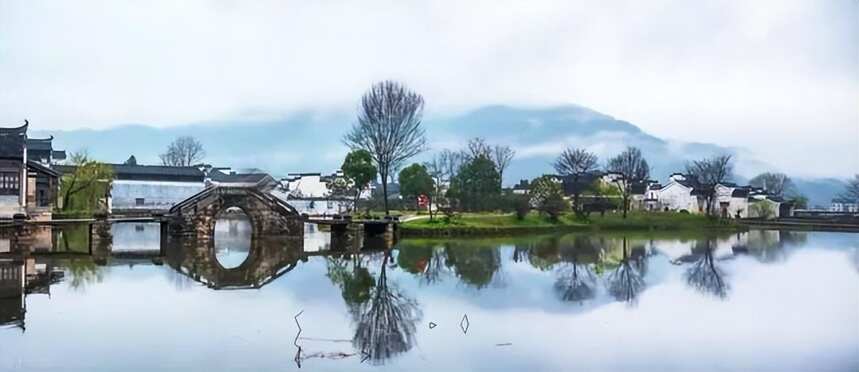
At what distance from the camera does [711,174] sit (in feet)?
153

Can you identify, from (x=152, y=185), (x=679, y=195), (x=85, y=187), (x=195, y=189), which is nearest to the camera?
(x=85, y=187)

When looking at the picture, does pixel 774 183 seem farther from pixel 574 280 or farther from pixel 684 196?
pixel 574 280

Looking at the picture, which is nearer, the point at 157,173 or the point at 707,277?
the point at 707,277

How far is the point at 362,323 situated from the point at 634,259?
11.2 metres

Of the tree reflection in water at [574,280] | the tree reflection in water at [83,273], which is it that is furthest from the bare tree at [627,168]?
the tree reflection in water at [83,273]

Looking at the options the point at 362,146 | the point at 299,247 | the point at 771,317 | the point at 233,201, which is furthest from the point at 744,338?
the point at 362,146

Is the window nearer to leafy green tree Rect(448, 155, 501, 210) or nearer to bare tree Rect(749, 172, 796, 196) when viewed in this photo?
leafy green tree Rect(448, 155, 501, 210)

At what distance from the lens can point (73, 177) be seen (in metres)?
28.5

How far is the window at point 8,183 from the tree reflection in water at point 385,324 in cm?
1680

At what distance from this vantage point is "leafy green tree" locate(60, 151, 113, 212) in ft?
91.9

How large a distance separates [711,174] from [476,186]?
61.8ft

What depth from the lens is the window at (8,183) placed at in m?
23.3

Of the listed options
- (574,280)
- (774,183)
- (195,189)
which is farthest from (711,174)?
(574,280)

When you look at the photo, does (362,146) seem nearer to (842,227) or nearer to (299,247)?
(299,247)
